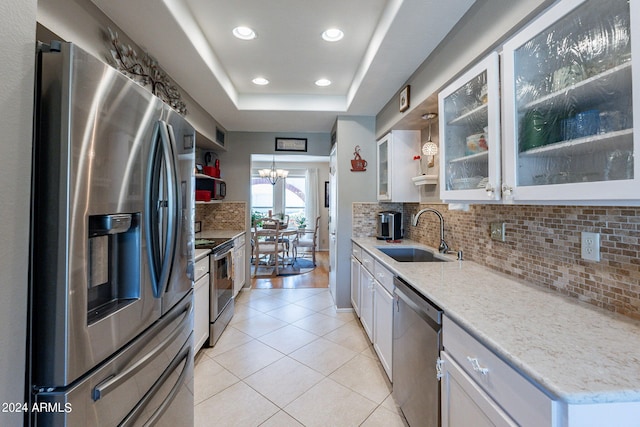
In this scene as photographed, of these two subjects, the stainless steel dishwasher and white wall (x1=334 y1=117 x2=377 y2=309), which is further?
white wall (x1=334 y1=117 x2=377 y2=309)

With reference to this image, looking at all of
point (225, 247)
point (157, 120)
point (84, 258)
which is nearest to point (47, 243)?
point (84, 258)

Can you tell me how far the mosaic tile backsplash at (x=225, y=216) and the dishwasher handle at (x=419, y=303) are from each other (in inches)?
118

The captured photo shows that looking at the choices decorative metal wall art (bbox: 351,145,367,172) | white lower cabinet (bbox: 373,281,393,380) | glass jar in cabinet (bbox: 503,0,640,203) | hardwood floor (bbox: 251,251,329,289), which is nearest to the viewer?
glass jar in cabinet (bbox: 503,0,640,203)

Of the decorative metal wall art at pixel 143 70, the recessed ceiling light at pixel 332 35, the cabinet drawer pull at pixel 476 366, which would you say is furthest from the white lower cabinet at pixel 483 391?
the decorative metal wall art at pixel 143 70

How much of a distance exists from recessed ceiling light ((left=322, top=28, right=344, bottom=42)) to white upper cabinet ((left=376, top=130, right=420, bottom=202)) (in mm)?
1116

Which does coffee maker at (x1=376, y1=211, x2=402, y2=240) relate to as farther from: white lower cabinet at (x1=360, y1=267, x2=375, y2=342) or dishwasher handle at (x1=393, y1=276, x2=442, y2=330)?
dishwasher handle at (x1=393, y1=276, x2=442, y2=330)

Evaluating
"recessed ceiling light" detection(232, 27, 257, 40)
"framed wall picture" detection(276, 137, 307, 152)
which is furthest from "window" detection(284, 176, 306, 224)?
"recessed ceiling light" detection(232, 27, 257, 40)

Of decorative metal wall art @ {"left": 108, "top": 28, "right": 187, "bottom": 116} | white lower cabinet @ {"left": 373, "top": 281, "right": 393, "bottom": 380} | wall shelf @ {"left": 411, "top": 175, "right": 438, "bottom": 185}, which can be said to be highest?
decorative metal wall art @ {"left": 108, "top": 28, "right": 187, "bottom": 116}

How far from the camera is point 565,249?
1271 millimetres

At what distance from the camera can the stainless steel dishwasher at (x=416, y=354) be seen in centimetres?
127

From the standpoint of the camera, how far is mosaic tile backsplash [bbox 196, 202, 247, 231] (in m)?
4.25

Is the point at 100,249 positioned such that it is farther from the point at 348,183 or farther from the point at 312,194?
the point at 312,194

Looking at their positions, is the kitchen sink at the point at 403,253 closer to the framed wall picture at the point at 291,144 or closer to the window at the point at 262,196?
the framed wall picture at the point at 291,144

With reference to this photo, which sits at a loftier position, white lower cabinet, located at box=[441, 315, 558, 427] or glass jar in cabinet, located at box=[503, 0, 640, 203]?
glass jar in cabinet, located at box=[503, 0, 640, 203]
